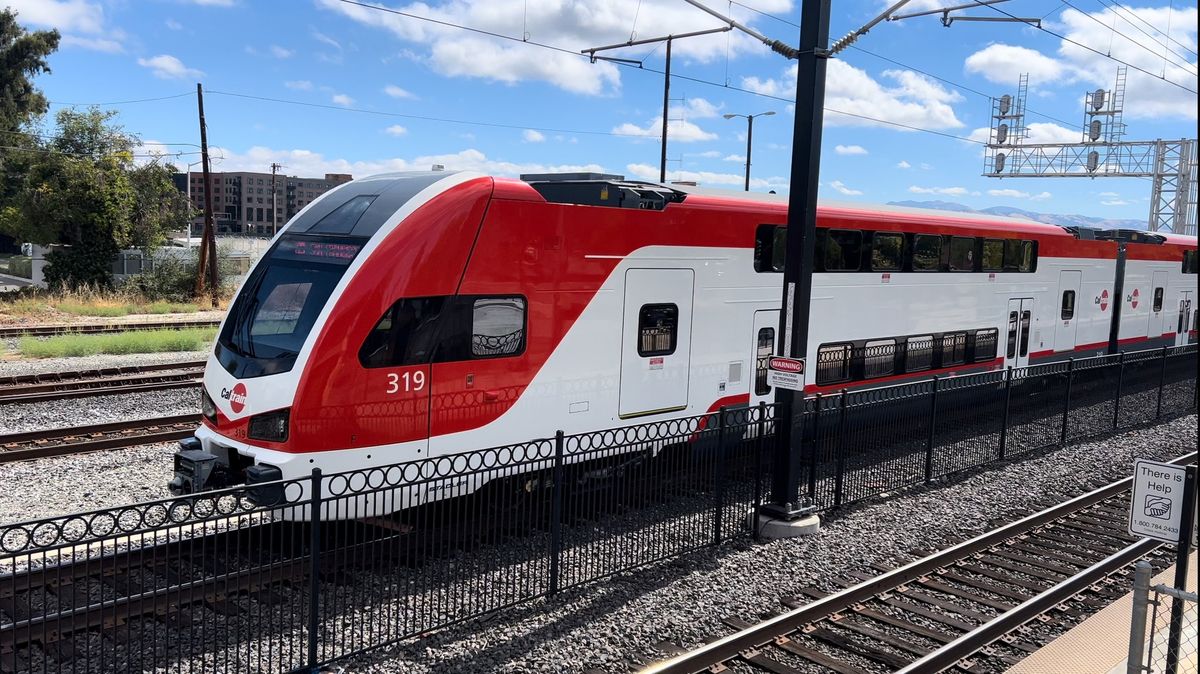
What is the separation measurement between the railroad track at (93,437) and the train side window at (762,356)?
814cm

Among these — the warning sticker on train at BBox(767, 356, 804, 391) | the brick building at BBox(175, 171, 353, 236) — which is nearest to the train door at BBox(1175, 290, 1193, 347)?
the warning sticker on train at BBox(767, 356, 804, 391)

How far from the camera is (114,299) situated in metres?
32.7

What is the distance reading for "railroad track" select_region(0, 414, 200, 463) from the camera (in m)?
11.8

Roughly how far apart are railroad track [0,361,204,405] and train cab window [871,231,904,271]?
1249 centimetres

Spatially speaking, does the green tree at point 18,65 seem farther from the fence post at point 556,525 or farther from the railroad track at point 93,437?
the fence post at point 556,525

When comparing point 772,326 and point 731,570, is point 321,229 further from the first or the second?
point 772,326

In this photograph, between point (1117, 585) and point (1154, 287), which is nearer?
point (1117, 585)

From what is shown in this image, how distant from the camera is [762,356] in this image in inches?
482

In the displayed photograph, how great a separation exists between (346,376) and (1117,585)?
25.2 feet

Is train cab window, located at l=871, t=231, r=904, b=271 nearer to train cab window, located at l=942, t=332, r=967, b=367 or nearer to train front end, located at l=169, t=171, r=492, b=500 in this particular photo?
train cab window, located at l=942, t=332, r=967, b=367

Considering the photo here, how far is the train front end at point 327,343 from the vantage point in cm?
798

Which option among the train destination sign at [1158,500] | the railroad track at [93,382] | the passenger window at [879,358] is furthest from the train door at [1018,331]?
the railroad track at [93,382]

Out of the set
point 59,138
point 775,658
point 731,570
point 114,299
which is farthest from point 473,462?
point 59,138

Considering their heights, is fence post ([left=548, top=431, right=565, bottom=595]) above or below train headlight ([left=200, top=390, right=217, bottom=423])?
below
